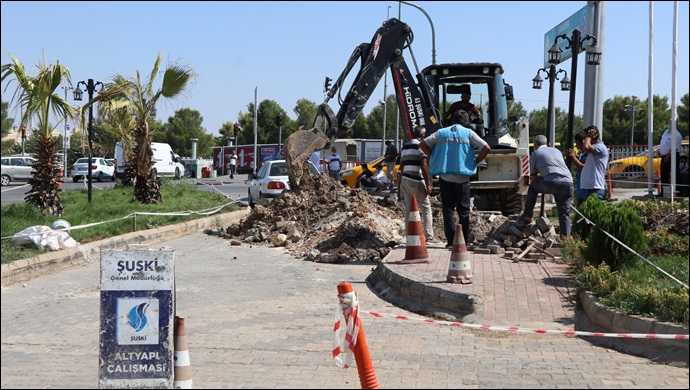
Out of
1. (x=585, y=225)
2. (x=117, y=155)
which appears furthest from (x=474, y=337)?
(x=117, y=155)

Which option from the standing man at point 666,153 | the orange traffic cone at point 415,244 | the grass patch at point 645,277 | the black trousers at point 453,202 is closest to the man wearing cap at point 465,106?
the black trousers at point 453,202

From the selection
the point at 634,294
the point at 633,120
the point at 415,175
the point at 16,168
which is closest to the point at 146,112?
the point at 415,175

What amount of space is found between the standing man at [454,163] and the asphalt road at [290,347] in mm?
2034

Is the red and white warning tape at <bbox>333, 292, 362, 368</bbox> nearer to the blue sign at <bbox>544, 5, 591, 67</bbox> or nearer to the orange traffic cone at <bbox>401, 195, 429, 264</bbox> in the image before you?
the orange traffic cone at <bbox>401, 195, 429, 264</bbox>

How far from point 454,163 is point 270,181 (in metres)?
12.3

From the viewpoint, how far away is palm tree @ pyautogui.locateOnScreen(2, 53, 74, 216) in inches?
647

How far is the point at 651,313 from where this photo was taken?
7328 mm

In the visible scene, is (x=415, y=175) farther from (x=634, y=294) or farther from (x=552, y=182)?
(x=634, y=294)

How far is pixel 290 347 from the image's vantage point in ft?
24.3

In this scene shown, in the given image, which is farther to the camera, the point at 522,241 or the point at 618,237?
the point at 522,241

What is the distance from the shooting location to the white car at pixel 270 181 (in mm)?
23859

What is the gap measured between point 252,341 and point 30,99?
35.2 feet

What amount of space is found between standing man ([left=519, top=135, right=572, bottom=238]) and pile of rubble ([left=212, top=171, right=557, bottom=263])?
0.81 feet

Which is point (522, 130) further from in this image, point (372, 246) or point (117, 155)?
point (117, 155)
